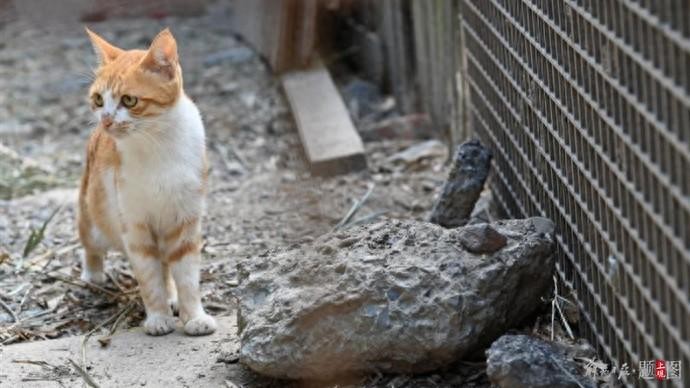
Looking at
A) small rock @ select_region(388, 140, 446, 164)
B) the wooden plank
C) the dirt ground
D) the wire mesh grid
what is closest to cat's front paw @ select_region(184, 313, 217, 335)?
the dirt ground

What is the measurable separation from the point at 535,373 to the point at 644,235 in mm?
439

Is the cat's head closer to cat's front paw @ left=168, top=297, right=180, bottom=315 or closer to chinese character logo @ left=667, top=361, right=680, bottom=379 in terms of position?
cat's front paw @ left=168, top=297, right=180, bottom=315

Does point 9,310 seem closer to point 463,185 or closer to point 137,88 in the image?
point 137,88

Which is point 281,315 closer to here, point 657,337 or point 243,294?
point 243,294

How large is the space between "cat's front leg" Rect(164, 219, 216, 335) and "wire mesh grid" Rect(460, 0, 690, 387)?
110cm

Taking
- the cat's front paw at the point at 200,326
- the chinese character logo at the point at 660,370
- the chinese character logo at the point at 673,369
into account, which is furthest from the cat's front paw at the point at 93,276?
the chinese character logo at the point at 673,369

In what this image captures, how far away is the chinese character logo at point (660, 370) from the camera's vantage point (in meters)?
2.56

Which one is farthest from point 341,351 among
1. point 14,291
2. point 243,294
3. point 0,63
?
point 0,63

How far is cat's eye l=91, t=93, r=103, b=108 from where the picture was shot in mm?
3803

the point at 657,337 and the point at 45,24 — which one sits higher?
the point at 657,337

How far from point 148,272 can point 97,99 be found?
0.59 meters

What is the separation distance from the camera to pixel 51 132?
666 cm

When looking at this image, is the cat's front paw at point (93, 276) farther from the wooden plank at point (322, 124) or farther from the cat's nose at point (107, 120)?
the wooden plank at point (322, 124)

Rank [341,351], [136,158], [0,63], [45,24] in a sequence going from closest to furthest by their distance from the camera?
[341,351]
[136,158]
[0,63]
[45,24]
